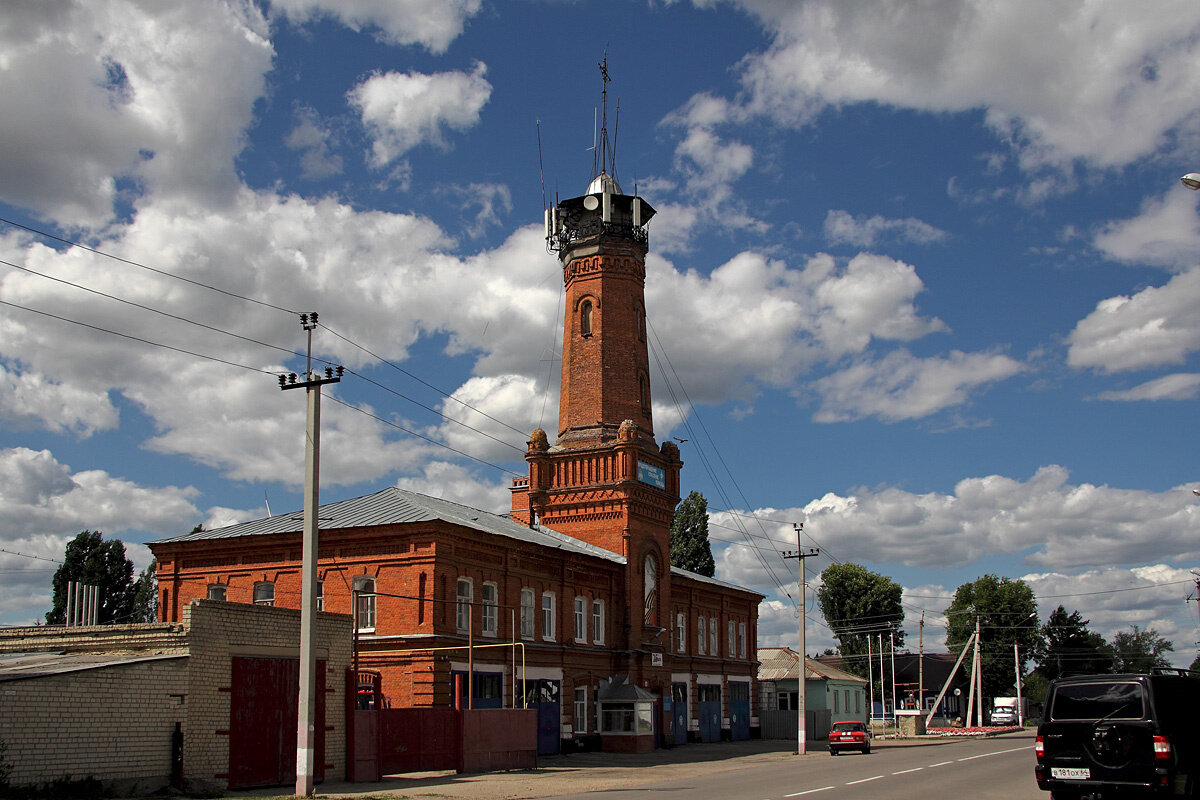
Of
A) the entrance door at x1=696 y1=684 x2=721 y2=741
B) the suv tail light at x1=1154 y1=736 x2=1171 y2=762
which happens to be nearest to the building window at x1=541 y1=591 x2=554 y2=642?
the entrance door at x1=696 y1=684 x2=721 y2=741

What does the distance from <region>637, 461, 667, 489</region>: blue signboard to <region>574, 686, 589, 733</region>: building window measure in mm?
9597

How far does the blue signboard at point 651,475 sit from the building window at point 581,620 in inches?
259

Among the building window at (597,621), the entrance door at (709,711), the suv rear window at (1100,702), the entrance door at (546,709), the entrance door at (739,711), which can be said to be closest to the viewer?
the suv rear window at (1100,702)

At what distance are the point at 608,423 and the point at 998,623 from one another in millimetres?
60217

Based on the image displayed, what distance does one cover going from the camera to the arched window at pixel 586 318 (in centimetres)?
4987

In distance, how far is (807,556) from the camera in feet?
151

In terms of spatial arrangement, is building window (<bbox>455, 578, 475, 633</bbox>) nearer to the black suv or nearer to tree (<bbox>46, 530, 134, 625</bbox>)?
the black suv

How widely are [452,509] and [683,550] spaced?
36.5 meters

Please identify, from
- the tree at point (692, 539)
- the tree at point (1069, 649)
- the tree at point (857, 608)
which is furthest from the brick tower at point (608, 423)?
the tree at point (1069, 649)

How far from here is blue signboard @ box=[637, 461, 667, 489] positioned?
4744 cm

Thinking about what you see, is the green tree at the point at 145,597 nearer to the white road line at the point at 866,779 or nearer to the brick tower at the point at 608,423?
the brick tower at the point at 608,423

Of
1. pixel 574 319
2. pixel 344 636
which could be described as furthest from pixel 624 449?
pixel 344 636

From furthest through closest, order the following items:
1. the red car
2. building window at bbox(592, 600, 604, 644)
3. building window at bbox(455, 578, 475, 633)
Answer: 1. building window at bbox(592, 600, 604, 644)
2. the red car
3. building window at bbox(455, 578, 475, 633)

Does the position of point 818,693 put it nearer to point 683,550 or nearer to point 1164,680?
point 683,550
